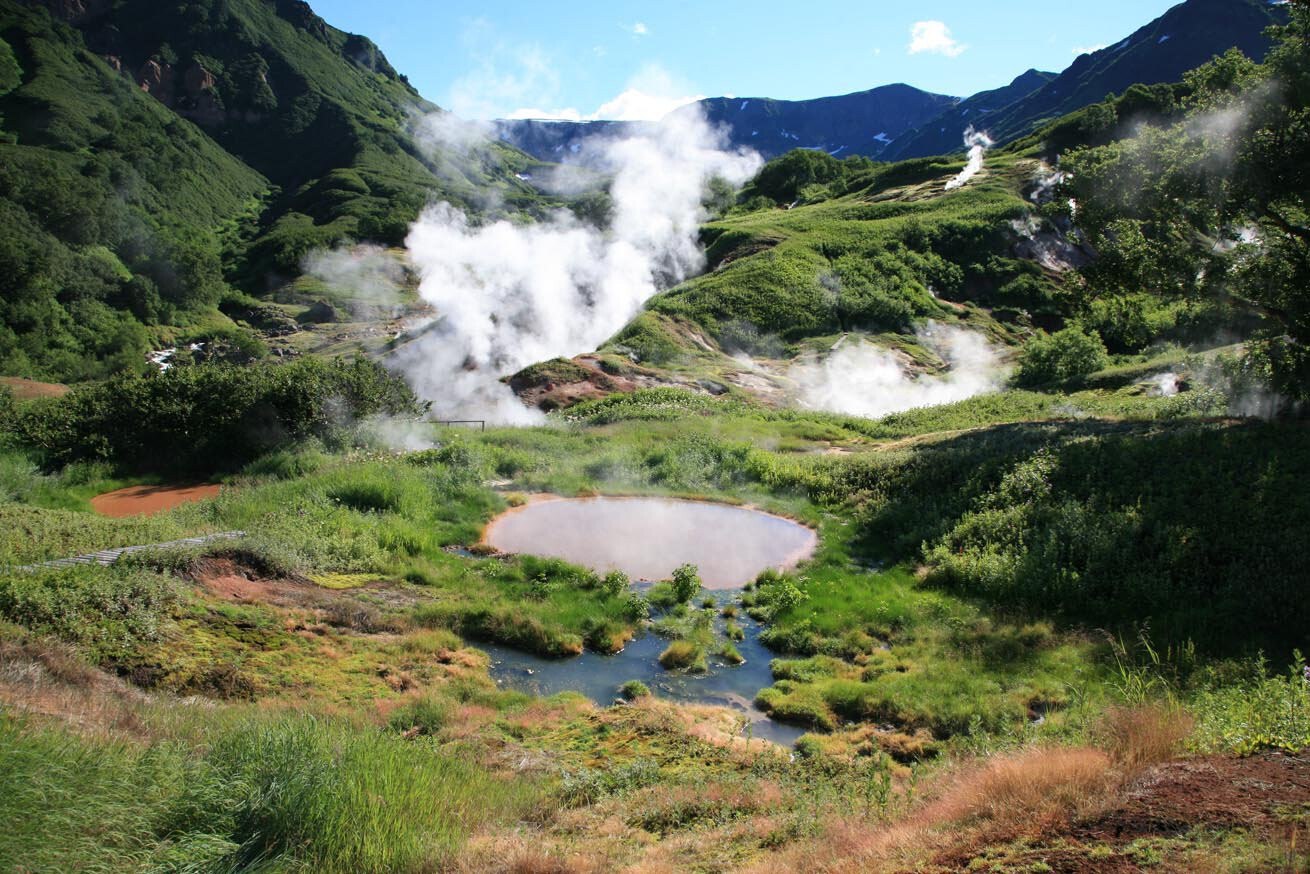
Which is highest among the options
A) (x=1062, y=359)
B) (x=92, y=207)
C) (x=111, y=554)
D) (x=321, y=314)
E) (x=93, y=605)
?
(x=92, y=207)

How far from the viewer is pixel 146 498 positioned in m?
19.3

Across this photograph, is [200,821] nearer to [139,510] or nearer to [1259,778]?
[1259,778]

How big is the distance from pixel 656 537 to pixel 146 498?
12.2 meters

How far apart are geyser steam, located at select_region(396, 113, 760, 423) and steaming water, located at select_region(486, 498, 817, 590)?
461 inches

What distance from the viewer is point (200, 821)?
16.8 feet

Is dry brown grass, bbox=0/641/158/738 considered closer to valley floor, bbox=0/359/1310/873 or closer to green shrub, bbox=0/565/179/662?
valley floor, bbox=0/359/1310/873

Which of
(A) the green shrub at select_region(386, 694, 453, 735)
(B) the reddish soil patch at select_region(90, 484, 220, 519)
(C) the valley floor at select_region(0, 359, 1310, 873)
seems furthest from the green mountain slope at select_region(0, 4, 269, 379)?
(A) the green shrub at select_region(386, 694, 453, 735)

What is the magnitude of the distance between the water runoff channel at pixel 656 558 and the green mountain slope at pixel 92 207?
46.7 m

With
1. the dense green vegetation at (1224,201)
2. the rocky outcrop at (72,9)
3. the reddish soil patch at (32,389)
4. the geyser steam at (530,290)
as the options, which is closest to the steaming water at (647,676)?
the dense green vegetation at (1224,201)

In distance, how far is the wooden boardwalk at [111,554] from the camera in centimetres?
1048

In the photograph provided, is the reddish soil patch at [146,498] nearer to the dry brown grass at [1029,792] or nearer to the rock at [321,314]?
the dry brown grass at [1029,792]

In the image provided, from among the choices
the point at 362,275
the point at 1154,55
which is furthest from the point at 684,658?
the point at 1154,55

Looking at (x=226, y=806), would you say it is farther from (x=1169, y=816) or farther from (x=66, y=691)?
(x=1169, y=816)

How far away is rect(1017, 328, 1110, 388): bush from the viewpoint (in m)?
31.5
